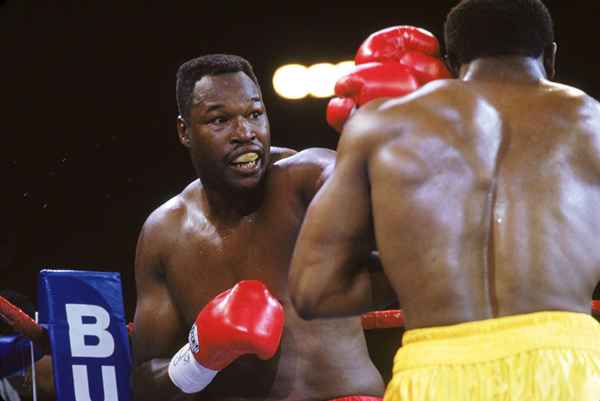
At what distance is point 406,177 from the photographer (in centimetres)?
169

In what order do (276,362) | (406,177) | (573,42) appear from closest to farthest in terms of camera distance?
(406,177) < (276,362) < (573,42)

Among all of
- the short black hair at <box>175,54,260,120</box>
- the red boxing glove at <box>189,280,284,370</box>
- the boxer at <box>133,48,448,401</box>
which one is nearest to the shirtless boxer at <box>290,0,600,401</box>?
the red boxing glove at <box>189,280,284,370</box>

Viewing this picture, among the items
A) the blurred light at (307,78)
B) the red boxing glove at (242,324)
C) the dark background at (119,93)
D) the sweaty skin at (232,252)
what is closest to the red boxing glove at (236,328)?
the red boxing glove at (242,324)

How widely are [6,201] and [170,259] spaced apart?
3.40m

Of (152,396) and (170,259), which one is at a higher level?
(170,259)

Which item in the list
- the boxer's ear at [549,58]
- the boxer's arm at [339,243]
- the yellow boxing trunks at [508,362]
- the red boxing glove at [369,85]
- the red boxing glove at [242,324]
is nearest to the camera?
the yellow boxing trunks at [508,362]

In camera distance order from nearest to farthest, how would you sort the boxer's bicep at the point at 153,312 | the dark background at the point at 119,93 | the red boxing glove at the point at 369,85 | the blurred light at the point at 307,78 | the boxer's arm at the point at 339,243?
the boxer's arm at the point at 339,243 < the red boxing glove at the point at 369,85 < the boxer's bicep at the point at 153,312 < the dark background at the point at 119,93 < the blurred light at the point at 307,78

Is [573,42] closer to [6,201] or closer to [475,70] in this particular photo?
[6,201]

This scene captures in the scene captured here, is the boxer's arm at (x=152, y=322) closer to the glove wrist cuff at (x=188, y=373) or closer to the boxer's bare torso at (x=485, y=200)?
the glove wrist cuff at (x=188, y=373)

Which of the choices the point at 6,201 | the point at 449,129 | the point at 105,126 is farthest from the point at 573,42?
the point at 449,129

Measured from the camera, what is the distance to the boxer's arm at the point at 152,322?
8.18 ft

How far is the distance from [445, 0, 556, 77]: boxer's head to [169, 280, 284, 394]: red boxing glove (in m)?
0.69

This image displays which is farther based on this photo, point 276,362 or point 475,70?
point 276,362

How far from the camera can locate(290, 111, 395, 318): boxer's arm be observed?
5.71 feet
